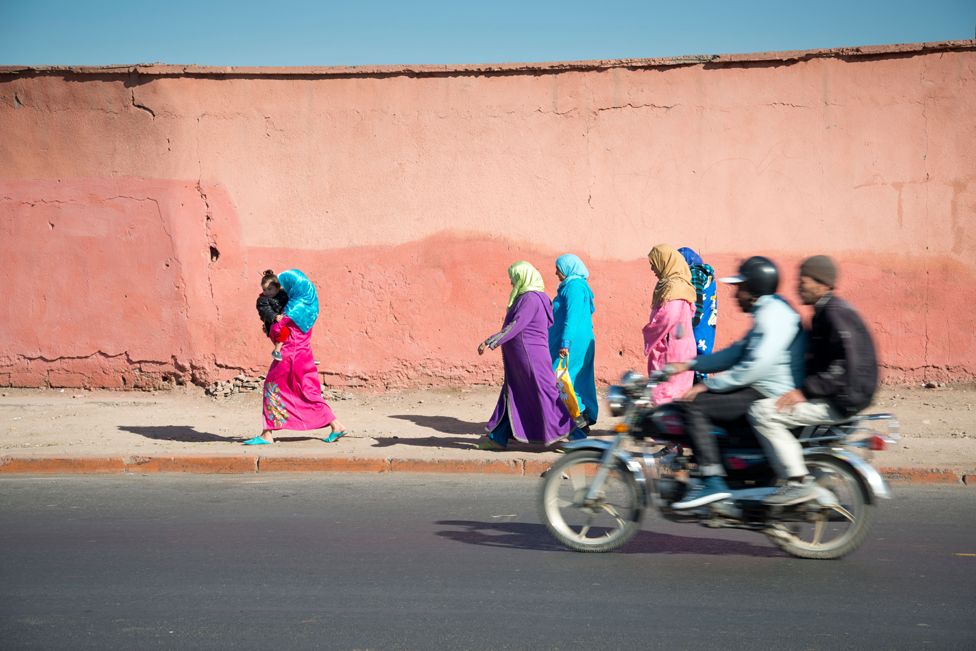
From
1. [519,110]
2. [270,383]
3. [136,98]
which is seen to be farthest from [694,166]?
[136,98]

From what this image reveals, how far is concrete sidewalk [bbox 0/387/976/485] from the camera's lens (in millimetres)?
8883

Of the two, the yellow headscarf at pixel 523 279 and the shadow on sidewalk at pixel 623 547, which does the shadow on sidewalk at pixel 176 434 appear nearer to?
the yellow headscarf at pixel 523 279

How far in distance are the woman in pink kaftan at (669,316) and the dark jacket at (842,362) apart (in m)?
3.80

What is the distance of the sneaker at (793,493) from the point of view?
5.46m

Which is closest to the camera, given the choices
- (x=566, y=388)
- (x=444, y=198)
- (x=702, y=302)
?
(x=566, y=388)

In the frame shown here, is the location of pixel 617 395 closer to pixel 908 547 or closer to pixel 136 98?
pixel 908 547

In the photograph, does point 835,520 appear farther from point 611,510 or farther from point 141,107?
point 141,107

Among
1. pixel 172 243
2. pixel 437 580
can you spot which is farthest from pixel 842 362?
pixel 172 243

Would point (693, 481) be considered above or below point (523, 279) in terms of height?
below

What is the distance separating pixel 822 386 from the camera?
5.45 m

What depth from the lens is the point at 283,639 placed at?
4.41 meters

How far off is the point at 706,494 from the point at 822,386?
800 millimetres

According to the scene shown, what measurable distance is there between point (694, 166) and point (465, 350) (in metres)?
3.45

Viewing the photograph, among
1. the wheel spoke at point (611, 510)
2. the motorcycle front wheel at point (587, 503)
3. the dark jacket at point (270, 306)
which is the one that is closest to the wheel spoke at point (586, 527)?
the motorcycle front wheel at point (587, 503)
